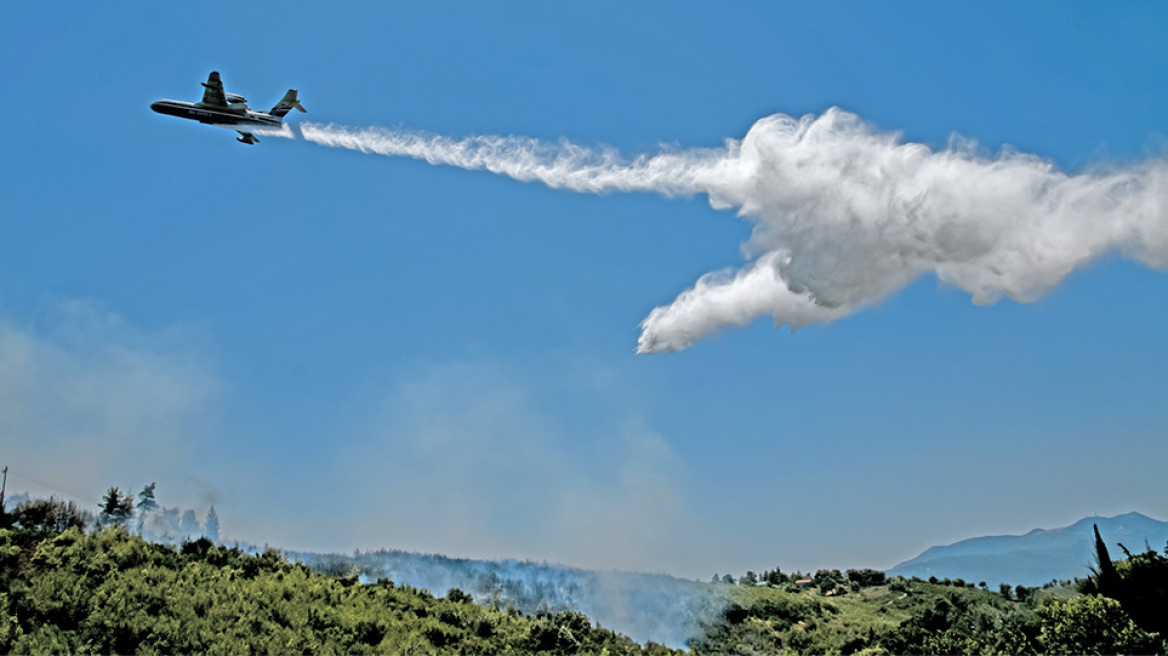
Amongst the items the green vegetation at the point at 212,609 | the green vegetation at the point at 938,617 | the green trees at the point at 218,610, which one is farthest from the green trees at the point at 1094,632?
the green trees at the point at 218,610

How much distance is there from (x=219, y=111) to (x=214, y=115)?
1.66ft

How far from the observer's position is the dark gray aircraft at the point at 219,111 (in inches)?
2322

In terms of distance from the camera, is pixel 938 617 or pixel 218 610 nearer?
pixel 218 610

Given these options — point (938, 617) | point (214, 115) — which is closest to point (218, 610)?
point (938, 617)

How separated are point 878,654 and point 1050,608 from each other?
8.62 meters

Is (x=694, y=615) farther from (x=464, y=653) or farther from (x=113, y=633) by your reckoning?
(x=113, y=633)

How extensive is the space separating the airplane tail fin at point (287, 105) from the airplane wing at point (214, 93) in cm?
537

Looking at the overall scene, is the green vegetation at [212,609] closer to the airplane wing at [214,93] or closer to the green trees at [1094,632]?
the green trees at [1094,632]

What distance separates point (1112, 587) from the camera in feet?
130

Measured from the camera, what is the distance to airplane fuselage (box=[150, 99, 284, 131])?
59312 mm

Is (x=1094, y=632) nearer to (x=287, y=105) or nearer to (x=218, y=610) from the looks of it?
(x=218, y=610)

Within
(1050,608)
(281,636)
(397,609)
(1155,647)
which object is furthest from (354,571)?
(1155,647)

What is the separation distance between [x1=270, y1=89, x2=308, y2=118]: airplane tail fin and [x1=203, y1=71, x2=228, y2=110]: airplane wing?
5375 millimetres

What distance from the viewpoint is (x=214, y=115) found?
59.5 meters
